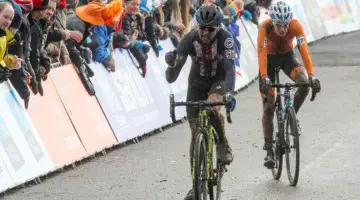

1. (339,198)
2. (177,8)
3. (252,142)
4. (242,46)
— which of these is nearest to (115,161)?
(252,142)

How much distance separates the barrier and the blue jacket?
0.50ft

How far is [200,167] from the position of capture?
9.34m

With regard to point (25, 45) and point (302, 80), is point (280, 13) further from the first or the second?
point (25, 45)

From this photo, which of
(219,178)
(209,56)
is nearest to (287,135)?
(209,56)

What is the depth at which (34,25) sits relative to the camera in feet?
42.5

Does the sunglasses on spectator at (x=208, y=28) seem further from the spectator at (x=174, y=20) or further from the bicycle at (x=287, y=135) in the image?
the spectator at (x=174, y=20)

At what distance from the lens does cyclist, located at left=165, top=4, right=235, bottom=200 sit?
33.6 feet

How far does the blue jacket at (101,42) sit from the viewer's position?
15125 millimetres

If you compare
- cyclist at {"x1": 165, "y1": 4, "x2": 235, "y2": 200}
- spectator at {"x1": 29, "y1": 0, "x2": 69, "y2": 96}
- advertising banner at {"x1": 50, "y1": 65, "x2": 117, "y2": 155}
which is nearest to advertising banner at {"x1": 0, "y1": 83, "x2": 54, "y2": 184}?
spectator at {"x1": 29, "y1": 0, "x2": 69, "y2": 96}

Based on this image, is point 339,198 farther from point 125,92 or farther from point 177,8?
point 177,8

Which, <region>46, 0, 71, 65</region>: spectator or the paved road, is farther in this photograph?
<region>46, 0, 71, 65</region>: spectator

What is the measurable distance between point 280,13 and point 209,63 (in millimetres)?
1470

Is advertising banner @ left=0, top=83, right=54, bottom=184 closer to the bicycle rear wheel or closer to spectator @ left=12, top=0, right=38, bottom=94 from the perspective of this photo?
spectator @ left=12, top=0, right=38, bottom=94

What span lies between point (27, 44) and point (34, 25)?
35 cm
